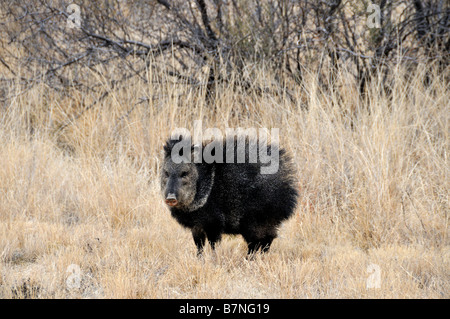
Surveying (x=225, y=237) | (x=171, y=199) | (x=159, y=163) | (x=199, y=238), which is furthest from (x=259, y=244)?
(x=159, y=163)

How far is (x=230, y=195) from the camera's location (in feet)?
13.7

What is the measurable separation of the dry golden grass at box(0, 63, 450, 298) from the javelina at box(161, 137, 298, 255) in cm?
27

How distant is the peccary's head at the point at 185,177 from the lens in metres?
4.09

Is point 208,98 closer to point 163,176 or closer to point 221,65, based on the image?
point 221,65

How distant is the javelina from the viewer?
4125mm

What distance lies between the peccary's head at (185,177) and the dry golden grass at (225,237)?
46 cm

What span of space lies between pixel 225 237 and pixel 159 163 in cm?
147
